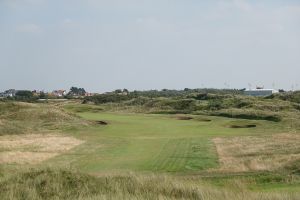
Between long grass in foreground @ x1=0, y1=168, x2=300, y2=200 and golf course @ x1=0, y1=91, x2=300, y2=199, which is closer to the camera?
long grass in foreground @ x1=0, y1=168, x2=300, y2=200

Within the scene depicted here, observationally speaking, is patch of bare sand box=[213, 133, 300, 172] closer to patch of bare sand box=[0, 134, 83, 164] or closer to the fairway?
the fairway

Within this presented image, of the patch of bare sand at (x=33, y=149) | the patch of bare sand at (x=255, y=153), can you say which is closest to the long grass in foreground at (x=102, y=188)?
the patch of bare sand at (x=255, y=153)

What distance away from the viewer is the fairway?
25516mm

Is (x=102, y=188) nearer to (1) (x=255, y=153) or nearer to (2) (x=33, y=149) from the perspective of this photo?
(1) (x=255, y=153)

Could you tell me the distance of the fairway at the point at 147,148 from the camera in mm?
25516

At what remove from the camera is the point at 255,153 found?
2903 centimetres

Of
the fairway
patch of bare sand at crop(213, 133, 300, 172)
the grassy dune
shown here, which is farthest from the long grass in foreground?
patch of bare sand at crop(213, 133, 300, 172)

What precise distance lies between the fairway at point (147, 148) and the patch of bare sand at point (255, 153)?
0.75m

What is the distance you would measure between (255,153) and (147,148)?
303 inches

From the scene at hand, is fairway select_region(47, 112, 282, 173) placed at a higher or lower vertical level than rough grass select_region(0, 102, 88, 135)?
lower

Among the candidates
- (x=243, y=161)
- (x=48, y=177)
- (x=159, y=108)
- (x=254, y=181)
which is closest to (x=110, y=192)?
(x=48, y=177)

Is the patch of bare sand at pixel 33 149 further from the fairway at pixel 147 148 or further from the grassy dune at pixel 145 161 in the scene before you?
the fairway at pixel 147 148

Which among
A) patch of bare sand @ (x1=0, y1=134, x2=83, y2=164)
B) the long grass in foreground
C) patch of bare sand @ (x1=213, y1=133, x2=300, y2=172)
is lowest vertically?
patch of bare sand @ (x1=0, y1=134, x2=83, y2=164)

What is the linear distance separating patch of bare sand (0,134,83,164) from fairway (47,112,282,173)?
967 mm
